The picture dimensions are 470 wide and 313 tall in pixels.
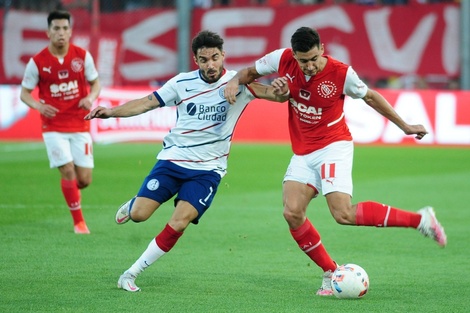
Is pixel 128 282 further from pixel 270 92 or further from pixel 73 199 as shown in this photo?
pixel 73 199

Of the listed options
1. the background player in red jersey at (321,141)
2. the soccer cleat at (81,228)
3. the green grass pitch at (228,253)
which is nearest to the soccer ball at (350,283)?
the green grass pitch at (228,253)

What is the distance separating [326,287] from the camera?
703 cm

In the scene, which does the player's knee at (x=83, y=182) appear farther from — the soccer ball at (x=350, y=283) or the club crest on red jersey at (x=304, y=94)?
the soccer ball at (x=350, y=283)

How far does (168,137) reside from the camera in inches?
299

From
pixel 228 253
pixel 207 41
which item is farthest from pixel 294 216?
pixel 228 253

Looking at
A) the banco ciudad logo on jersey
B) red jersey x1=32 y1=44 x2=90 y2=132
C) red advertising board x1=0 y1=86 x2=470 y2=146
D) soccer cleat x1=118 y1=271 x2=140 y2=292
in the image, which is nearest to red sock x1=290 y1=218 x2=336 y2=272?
the banco ciudad logo on jersey

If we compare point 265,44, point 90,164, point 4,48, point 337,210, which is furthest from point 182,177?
point 4,48

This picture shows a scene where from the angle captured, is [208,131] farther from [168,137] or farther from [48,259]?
[48,259]

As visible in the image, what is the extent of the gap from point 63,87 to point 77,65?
0.95 ft

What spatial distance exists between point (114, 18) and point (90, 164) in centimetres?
1464

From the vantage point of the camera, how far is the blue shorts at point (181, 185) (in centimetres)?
725

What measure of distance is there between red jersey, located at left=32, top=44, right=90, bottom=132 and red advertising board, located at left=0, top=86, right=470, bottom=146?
10735mm

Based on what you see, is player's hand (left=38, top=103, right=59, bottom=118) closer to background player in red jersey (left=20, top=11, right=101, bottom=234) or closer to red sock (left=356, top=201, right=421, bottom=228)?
background player in red jersey (left=20, top=11, right=101, bottom=234)

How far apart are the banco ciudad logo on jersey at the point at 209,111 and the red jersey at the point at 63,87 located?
313cm
